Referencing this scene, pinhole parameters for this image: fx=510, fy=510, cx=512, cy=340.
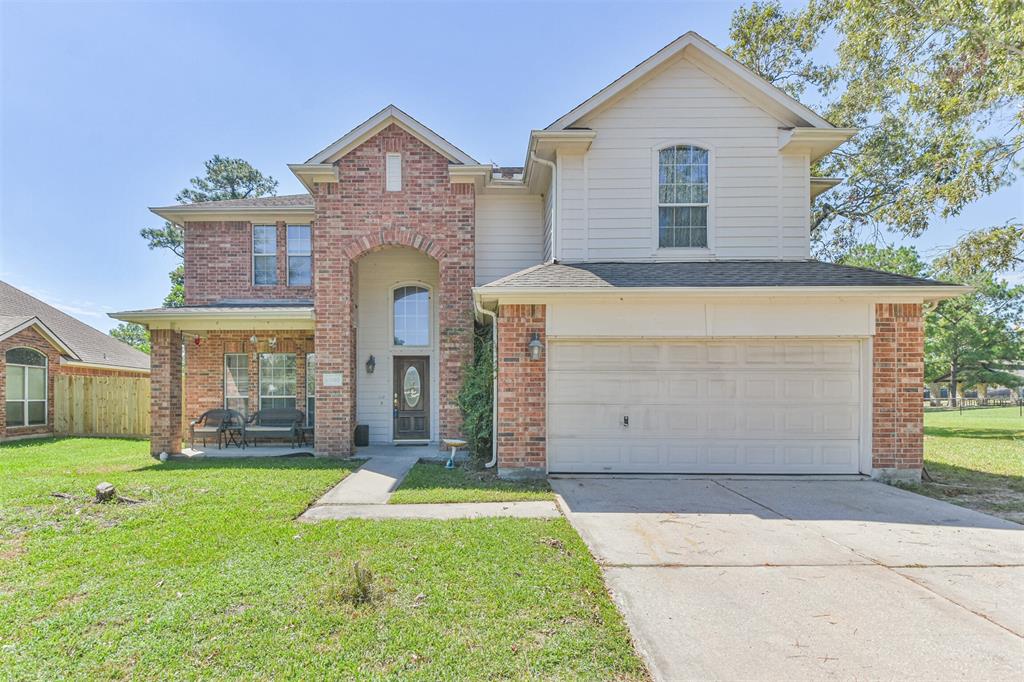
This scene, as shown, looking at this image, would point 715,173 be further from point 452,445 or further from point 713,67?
point 452,445

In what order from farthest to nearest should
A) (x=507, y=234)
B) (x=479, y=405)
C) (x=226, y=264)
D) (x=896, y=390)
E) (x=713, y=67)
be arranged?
(x=226, y=264)
(x=507, y=234)
(x=713, y=67)
(x=479, y=405)
(x=896, y=390)

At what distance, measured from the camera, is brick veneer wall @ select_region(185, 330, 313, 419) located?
12531 millimetres

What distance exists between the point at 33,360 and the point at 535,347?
16184 mm

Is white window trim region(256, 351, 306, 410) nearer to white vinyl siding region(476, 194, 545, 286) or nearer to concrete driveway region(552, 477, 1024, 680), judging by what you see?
white vinyl siding region(476, 194, 545, 286)

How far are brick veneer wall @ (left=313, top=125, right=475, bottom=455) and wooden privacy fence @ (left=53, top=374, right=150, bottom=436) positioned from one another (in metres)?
9.00

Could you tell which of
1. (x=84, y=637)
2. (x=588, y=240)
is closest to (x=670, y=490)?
(x=588, y=240)

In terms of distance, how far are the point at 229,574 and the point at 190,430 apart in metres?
9.56

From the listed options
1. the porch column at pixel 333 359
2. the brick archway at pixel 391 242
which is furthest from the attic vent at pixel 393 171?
Result: the porch column at pixel 333 359

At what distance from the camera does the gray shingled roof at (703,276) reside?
8047 millimetres

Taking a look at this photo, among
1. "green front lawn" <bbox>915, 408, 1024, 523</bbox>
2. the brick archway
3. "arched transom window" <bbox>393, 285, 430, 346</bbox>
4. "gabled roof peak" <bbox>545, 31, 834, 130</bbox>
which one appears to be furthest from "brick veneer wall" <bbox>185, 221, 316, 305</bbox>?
"green front lawn" <bbox>915, 408, 1024, 523</bbox>

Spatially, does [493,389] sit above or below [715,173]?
below

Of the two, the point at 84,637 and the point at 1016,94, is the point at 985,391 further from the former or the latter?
the point at 84,637

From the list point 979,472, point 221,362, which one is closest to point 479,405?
point 221,362

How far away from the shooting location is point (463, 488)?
24.6ft
